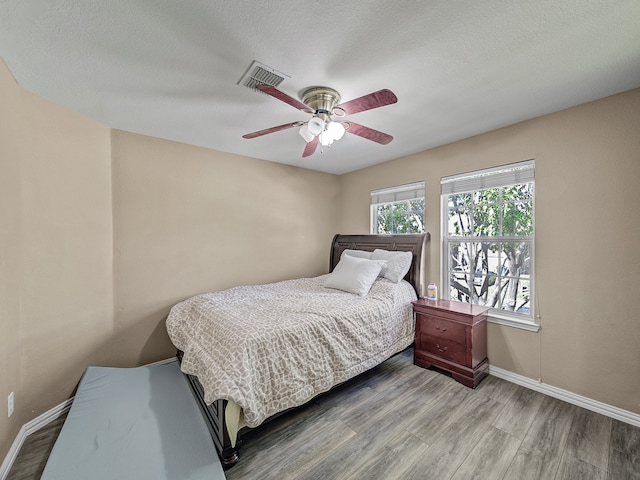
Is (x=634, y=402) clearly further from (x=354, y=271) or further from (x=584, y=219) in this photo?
(x=354, y=271)

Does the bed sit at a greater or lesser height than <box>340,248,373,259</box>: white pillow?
lesser

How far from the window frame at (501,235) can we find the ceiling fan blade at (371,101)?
1.75 meters

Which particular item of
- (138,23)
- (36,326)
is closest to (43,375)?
(36,326)

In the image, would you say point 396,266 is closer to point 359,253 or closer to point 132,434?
point 359,253

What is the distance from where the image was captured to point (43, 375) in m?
2.01

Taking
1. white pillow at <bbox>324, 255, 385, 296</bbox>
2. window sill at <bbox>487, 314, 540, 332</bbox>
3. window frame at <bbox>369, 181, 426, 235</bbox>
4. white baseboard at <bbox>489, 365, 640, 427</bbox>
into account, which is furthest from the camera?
window frame at <bbox>369, 181, 426, 235</bbox>

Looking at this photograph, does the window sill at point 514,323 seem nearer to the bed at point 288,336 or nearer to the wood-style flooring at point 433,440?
the wood-style flooring at point 433,440

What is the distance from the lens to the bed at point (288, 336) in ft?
5.25

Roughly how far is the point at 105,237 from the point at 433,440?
320cm

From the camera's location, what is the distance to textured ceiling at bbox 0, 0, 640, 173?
1.25 m

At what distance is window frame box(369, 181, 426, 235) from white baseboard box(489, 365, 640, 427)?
5.56ft

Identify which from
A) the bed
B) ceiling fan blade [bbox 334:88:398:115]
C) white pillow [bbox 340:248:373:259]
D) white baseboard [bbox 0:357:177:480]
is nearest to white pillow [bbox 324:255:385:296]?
the bed

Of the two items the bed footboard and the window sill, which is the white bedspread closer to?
the bed footboard

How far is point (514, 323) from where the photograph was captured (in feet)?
8.16
